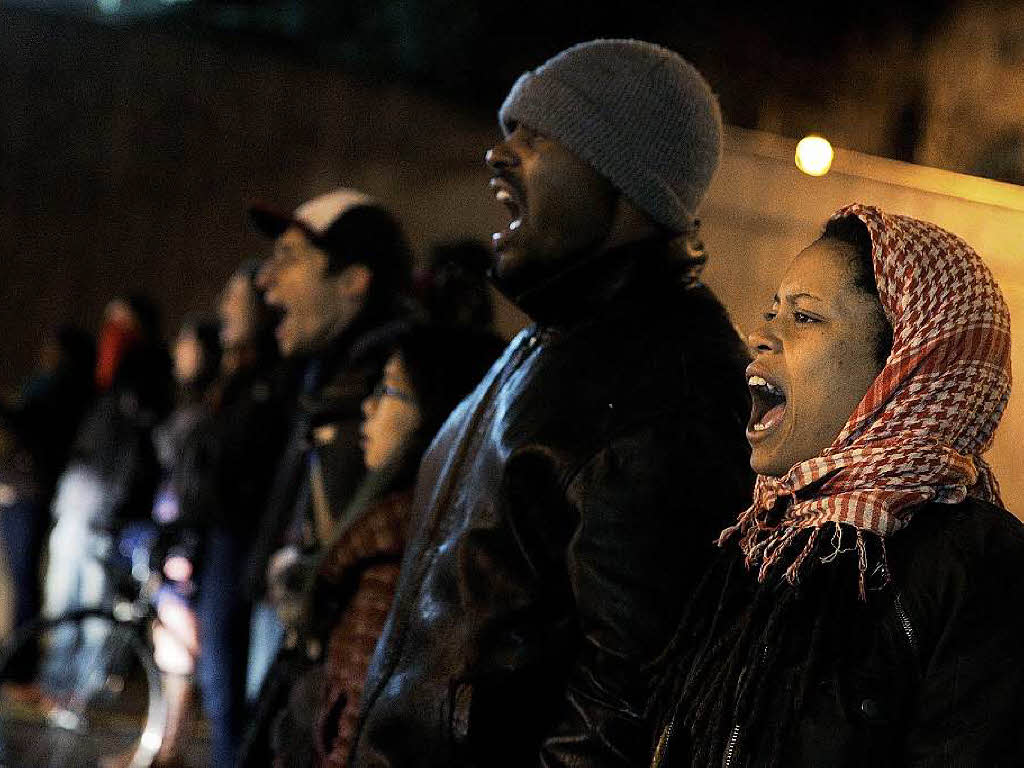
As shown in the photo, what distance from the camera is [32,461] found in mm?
9047

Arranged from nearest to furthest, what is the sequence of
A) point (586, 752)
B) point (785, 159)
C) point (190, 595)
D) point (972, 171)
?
point (586, 752), point (972, 171), point (785, 159), point (190, 595)

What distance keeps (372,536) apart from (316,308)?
1732mm

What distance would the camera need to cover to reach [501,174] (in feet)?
11.3

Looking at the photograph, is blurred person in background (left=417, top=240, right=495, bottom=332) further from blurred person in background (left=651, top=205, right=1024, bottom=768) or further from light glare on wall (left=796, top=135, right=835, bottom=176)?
blurred person in background (left=651, top=205, right=1024, bottom=768)

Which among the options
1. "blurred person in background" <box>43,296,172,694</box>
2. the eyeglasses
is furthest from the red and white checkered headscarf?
"blurred person in background" <box>43,296,172,694</box>

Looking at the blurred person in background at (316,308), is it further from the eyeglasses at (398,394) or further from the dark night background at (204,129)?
the dark night background at (204,129)

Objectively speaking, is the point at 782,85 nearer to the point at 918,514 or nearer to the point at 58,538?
the point at 918,514

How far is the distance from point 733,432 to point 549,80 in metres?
0.96

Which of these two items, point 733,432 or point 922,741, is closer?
point 922,741

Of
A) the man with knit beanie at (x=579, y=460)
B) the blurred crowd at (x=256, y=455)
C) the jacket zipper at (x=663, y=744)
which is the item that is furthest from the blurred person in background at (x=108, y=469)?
the jacket zipper at (x=663, y=744)

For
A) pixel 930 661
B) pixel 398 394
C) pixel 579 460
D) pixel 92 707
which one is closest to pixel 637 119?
pixel 579 460

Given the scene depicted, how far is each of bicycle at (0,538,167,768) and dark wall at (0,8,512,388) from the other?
5.40 meters

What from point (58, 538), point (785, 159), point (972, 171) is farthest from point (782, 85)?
point (58, 538)

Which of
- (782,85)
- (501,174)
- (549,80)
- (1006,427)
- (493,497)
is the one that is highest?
(782,85)
